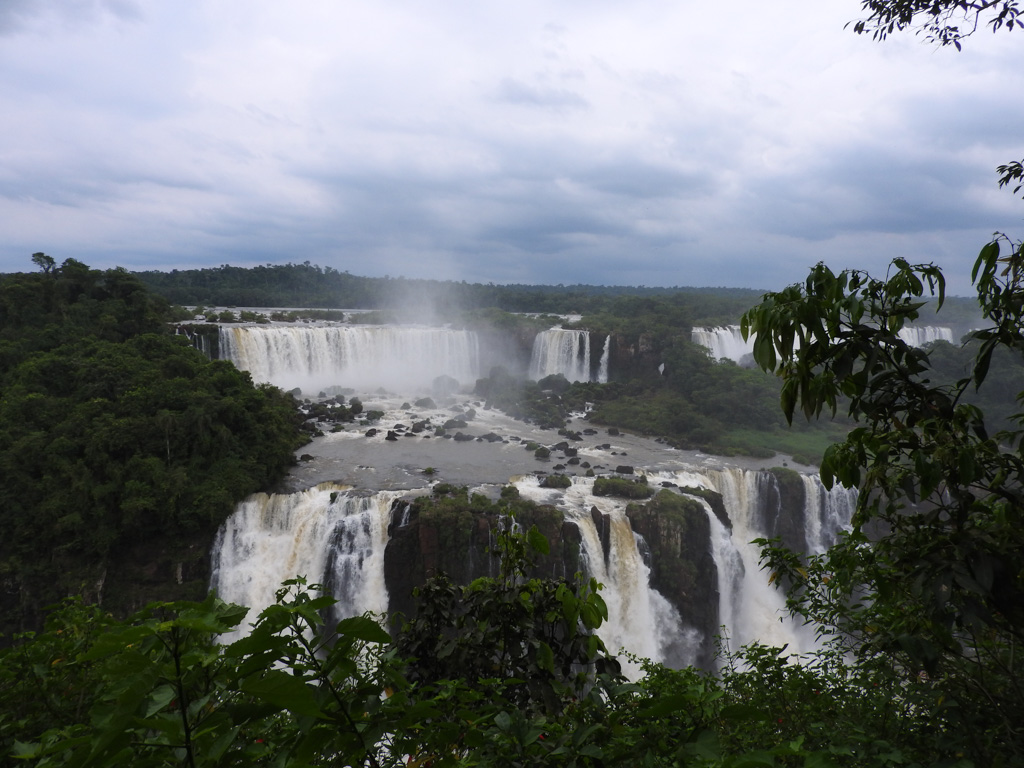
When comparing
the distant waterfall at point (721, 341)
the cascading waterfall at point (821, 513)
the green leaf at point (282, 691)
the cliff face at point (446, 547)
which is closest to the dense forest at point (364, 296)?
the distant waterfall at point (721, 341)

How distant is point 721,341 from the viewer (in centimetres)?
3103

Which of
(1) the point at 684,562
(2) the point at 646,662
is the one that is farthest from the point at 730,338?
(2) the point at 646,662

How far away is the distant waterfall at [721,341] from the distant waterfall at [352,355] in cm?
1147

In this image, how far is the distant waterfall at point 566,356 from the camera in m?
30.3

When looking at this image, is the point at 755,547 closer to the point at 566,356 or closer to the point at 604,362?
the point at 604,362

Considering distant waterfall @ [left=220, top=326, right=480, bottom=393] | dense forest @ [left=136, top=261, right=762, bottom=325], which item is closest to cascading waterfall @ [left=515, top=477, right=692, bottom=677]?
distant waterfall @ [left=220, top=326, right=480, bottom=393]

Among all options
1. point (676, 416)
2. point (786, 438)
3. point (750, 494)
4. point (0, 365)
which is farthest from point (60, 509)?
point (786, 438)

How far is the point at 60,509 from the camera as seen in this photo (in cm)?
1295

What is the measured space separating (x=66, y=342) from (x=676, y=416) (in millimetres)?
21206

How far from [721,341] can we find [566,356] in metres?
8.18

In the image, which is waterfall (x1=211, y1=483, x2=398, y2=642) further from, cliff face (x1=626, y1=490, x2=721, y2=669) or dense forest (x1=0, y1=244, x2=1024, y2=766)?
dense forest (x1=0, y1=244, x2=1024, y2=766)

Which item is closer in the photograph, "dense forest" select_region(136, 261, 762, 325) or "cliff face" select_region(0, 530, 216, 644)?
"cliff face" select_region(0, 530, 216, 644)

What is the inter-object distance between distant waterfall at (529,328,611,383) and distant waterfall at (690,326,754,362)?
468cm

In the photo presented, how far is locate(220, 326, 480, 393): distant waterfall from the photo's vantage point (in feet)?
78.6
